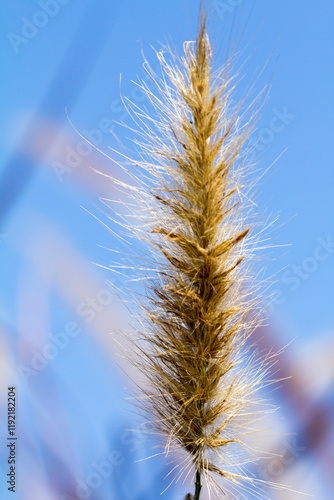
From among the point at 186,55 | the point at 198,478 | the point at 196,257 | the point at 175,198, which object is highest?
the point at 186,55

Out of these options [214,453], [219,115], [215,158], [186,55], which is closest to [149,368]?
[214,453]

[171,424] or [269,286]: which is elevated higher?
[269,286]

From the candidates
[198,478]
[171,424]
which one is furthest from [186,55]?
[198,478]

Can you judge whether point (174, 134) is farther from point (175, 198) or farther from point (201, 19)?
point (201, 19)

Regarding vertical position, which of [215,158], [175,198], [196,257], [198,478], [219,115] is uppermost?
[219,115]

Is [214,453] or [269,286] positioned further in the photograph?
[269,286]

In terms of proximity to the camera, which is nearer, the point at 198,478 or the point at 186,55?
the point at 198,478

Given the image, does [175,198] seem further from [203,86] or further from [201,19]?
[201,19]

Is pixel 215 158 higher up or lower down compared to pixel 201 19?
lower down
